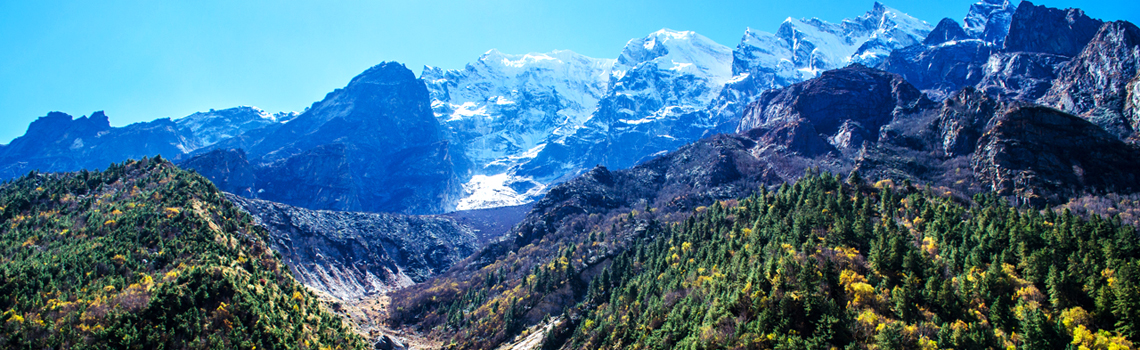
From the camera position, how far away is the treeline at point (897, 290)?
212 ft

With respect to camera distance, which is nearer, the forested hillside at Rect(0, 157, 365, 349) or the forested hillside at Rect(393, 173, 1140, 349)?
the forested hillside at Rect(393, 173, 1140, 349)

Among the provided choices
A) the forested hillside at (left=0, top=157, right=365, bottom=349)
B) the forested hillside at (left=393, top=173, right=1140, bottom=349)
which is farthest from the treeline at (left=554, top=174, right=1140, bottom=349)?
the forested hillside at (left=0, top=157, right=365, bottom=349)

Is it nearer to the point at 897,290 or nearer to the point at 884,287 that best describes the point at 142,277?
the point at 897,290

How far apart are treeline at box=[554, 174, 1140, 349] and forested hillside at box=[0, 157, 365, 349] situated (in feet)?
208

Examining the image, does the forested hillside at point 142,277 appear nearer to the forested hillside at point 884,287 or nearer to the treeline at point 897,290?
the treeline at point 897,290

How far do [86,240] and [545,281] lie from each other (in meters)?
117

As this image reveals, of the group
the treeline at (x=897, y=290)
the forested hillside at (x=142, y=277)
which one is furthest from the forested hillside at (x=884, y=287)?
the forested hillside at (x=142, y=277)

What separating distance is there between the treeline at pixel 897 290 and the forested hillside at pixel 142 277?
208 ft

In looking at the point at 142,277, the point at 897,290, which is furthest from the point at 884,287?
the point at 142,277

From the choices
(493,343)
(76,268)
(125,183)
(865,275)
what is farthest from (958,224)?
(125,183)

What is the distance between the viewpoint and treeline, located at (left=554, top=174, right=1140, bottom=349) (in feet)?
212

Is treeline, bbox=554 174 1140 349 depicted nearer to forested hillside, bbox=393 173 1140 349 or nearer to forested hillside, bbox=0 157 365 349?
forested hillside, bbox=393 173 1140 349

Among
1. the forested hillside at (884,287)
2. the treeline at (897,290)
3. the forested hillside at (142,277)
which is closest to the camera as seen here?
the treeline at (897,290)

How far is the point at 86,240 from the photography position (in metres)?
94.1
